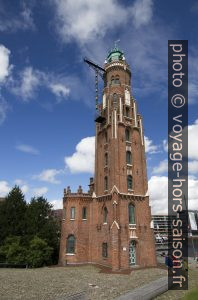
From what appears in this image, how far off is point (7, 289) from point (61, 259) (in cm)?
1615

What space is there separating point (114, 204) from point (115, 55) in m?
27.2

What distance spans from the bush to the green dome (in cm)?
3238

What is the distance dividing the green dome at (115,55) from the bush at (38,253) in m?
32.4

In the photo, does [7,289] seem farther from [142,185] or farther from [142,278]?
[142,185]

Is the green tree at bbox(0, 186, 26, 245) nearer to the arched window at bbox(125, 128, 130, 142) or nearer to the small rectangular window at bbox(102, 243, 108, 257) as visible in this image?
the small rectangular window at bbox(102, 243, 108, 257)

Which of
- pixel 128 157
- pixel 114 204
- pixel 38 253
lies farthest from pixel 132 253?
pixel 128 157

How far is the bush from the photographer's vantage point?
113 feet

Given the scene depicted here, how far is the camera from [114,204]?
1314 inches

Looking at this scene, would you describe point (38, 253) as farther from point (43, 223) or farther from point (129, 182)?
point (129, 182)

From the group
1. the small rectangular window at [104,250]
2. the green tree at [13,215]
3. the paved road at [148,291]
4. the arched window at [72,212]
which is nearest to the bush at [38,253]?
the green tree at [13,215]

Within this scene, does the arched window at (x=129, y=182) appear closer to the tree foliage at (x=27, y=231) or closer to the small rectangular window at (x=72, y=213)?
the small rectangular window at (x=72, y=213)

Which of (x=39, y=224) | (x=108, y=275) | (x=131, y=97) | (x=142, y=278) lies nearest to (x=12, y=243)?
(x=39, y=224)

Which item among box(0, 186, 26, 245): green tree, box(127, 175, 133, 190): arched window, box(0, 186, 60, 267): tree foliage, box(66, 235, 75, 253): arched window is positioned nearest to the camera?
box(0, 186, 60, 267): tree foliage

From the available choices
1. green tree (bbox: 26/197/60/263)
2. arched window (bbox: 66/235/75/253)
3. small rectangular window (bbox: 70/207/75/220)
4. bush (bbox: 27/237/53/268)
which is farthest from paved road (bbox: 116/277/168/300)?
green tree (bbox: 26/197/60/263)
